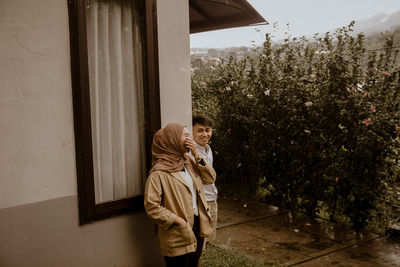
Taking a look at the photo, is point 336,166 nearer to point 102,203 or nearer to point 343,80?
point 343,80

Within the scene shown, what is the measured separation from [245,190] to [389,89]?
329 centimetres

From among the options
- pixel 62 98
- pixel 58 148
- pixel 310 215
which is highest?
pixel 62 98

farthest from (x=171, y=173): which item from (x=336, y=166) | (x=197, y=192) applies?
(x=336, y=166)

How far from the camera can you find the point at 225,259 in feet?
15.0

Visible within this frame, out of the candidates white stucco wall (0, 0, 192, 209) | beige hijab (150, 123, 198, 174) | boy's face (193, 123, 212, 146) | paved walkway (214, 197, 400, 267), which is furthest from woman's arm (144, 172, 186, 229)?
paved walkway (214, 197, 400, 267)

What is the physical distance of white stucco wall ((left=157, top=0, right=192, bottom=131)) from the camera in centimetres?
390

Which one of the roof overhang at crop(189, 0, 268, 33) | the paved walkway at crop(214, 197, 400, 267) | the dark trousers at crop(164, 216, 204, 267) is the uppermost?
the roof overhang at crop(189, 0, 268, 33)

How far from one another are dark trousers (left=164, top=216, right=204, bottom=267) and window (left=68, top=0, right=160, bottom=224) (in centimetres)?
61

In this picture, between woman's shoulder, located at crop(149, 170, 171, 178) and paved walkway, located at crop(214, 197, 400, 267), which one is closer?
woman's shoulder, located at crop(149, 170, 171, 178)

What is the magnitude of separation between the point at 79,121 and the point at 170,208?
104 cm

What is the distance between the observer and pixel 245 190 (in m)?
7.47

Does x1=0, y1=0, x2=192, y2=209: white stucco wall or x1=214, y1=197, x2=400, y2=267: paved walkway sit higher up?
x1=0, y1=0, x2=192, y2=209: white stucco wall

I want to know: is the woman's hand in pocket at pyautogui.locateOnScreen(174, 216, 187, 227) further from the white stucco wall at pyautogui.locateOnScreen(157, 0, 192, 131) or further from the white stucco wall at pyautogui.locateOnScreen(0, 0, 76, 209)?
the white stucco wall at pyautogui.locateOnScreen(157, 0, 192, 131)

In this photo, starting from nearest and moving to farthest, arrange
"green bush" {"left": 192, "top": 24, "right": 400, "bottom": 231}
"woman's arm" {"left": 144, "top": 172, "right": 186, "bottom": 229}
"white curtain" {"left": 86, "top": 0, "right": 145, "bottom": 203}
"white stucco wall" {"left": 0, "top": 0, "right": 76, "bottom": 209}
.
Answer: "white stucco wall" {"left": 0, "top": 0, "right": 76, "bottom": 209}
"woman's arm" {"left": 144, "top": 172, "right": 186, "bottom": 229}
"white curtain" {"left": 86, "top": 0, "right": 145, "bottom": 203}
"green bush" {"left": 192, "top": 24, "right": 400, "bottom": 231}
